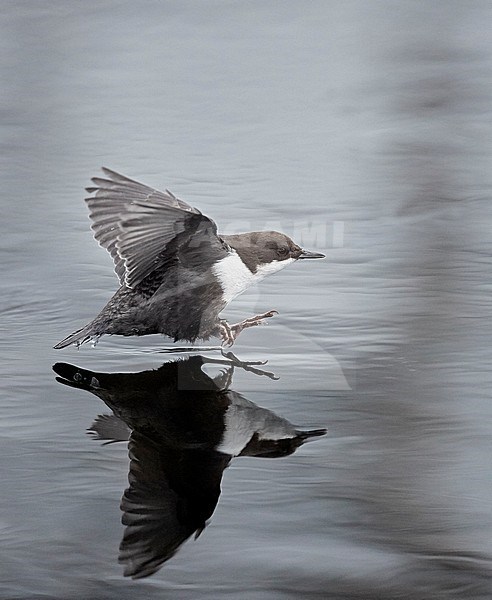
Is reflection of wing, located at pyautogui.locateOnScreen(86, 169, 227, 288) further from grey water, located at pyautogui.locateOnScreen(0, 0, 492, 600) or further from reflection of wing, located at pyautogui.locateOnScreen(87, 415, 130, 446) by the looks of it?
reflection of wing, located at pyautogui.locateOnScreen(87, 415, 130, 446)

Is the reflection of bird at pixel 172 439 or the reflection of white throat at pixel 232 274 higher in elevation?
the reflection of white throat at pixel 232 274

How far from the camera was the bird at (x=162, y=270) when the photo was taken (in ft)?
15.2

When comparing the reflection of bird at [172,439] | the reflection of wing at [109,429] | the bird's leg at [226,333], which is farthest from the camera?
the bird's leg at [226,333]

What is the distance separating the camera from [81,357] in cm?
471

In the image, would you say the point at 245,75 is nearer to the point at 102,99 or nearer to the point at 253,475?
the point at 102,99

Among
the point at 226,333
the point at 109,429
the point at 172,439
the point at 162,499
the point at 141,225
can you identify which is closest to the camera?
the point at 162,499

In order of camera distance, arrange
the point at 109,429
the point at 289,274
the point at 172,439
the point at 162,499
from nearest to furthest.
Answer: the point at 162,499, the point at 172,439, the point at 109,429, the point at 289,274

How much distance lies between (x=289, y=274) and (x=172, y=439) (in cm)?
182

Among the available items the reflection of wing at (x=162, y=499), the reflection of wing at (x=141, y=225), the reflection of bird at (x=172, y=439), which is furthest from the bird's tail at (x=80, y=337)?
the reflection of wing at (x=162, y=499)

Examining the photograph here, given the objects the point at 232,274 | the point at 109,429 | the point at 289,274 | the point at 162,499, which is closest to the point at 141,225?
the point at 232,274

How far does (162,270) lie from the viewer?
4852 millimetres

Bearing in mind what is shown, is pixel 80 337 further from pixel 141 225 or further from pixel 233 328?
pixel 233 328

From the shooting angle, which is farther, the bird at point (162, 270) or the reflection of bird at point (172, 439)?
the bird at point (162, 270)

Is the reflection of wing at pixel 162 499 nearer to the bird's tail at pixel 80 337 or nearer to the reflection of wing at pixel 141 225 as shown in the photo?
the bird's tail at pixel 80 337
